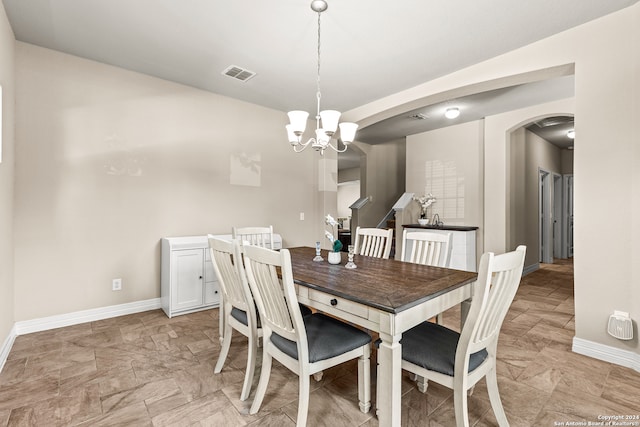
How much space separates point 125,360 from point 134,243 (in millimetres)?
1400

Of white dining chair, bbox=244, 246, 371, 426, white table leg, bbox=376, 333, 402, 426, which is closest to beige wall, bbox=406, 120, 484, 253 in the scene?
white dining chair, bbox=244, 246, 371, 426

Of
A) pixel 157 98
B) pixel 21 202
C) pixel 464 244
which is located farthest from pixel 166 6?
pixel 464 244

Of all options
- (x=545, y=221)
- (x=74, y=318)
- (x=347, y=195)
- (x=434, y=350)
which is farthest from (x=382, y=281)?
(x=347, y=195)

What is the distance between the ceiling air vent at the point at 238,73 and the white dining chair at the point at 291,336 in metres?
2.41

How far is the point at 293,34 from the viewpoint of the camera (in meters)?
2.60

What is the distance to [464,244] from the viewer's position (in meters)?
4.85

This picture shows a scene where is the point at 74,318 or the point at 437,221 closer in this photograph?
the point at 74,318

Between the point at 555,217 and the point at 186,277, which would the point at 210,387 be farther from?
the point at 555,217

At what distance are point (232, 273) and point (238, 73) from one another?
2.39m

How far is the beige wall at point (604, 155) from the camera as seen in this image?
226 cm

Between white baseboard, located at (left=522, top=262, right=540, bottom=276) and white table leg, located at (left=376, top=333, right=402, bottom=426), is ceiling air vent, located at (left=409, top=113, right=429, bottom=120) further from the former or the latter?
white table leg, located at (left=376, top=333, right=402, bottom=426)

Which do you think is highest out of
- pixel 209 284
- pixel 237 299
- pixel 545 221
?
pixel 545 221

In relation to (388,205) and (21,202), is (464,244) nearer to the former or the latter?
(388,205)

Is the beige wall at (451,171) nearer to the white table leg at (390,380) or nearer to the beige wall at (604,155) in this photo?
the beige wall at (604,155)
